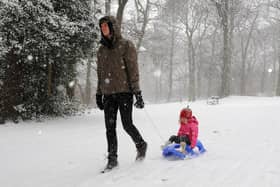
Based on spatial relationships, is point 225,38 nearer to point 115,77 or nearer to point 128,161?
point 128,161

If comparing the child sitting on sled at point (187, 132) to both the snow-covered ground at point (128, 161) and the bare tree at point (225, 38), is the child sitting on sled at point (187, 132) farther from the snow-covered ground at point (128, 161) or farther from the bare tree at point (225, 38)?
the bare tree at point (225, 38)

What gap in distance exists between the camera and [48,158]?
17.6ft

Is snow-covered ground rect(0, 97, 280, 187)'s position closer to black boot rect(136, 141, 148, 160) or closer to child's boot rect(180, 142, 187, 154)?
black boot rect(136, 141, 148, 160)

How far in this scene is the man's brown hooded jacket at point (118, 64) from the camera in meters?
4.16

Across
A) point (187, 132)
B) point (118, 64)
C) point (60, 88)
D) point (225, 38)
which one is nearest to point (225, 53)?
point (225, 38)

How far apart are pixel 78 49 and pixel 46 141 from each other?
4.22 meters

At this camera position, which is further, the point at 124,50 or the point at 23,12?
the point at 23,12

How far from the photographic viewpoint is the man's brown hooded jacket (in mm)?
4164

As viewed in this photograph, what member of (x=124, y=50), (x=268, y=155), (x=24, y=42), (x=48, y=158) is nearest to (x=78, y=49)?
(x=24, y=42)

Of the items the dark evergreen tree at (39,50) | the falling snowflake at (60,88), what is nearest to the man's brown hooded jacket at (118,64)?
the dark evergreen tree at (39,50)

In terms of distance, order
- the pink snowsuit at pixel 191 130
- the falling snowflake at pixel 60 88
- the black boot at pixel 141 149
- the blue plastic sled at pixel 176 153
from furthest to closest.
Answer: the falling snowflake at pixel 60 88 → the pink snowsuit at pixel 191 130 → the blue plastic sled at pixel 176 153 → the black boot at pixel 141 149

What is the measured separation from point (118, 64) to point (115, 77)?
19cm

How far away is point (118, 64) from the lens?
419cm

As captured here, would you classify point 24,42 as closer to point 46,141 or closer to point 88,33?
point 88,33
